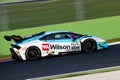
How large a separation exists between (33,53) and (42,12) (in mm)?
3476

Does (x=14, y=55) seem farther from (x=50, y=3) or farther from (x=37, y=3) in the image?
(x=50, y=3)

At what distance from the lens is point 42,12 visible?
63.9 ft

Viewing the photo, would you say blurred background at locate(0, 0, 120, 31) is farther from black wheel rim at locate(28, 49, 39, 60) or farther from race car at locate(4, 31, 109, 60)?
black wheel rim at locate(28, 49, 39, 60)

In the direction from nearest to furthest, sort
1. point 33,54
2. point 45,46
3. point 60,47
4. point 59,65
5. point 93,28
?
point 59,65 → point 33,54 → point 45,46 → point 60,47 → point 93,28

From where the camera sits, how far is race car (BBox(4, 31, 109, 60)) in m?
16.4

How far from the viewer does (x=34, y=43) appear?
1650 cm

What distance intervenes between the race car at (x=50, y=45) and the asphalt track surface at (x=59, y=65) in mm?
336

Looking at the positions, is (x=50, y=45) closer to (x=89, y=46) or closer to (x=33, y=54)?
(x=33, y=54)

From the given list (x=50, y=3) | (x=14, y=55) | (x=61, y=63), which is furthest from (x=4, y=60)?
(x=50, y=3)

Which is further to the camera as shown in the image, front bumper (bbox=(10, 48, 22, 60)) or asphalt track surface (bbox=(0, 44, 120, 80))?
front bumper (bbox=(10, 48, 22, 60))

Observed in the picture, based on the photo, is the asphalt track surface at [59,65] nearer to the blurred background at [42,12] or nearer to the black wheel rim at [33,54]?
the black wheel rim at [33,54]

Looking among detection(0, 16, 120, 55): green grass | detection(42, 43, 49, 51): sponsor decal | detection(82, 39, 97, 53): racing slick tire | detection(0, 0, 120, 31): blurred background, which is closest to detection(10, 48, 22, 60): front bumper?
detection(42, 43, 49, 51): sponsor decal

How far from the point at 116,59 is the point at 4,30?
562 centimetres

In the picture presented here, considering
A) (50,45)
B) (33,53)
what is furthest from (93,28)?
(33,53)
